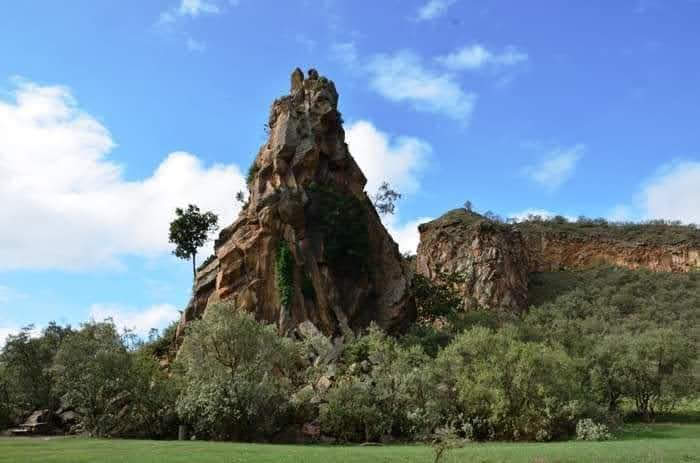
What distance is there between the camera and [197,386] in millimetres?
33594

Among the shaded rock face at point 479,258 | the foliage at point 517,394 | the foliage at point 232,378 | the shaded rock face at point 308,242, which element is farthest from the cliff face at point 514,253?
the foliage at point 232,378

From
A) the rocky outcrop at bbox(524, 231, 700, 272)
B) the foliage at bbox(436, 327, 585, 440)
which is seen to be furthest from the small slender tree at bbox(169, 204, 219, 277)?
the rocky outcrop at bbox(524, 231, 700, 272)

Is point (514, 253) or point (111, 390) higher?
point (514, 253)

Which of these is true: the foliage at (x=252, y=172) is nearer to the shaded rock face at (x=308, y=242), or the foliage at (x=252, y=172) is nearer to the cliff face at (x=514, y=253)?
the shaded rock face at (x=308, y=242)

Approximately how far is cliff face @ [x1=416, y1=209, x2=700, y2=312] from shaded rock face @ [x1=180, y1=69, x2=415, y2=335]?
63.4ft

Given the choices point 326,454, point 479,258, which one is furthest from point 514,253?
point 326,454

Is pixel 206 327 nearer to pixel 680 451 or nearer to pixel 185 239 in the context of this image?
pixel 680 451

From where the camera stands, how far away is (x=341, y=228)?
5319cm

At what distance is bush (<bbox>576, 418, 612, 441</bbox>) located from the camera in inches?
1264

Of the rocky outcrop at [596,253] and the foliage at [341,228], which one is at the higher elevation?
the rocky outcrop at [596,253]

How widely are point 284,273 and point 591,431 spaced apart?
83.1ft

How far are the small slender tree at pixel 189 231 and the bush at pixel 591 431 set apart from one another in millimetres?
41743

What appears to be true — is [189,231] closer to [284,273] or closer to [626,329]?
[284,273]

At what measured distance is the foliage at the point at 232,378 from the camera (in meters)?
32.6
